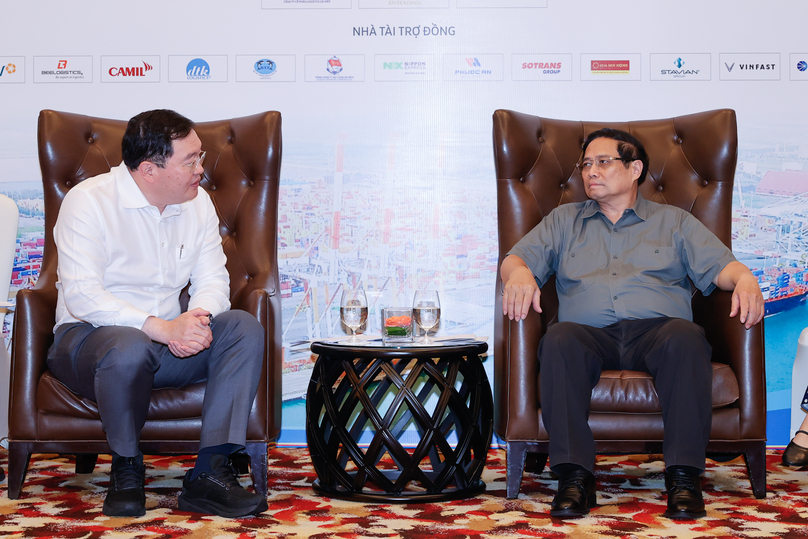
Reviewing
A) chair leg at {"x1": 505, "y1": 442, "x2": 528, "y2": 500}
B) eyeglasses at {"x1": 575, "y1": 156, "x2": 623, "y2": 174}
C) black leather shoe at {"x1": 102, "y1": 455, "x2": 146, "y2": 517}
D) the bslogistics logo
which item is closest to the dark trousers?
chair leg at {"x1": 505, "y1": 442, "x2": 528, "y2": 500}

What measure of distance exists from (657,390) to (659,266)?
20.1 inches

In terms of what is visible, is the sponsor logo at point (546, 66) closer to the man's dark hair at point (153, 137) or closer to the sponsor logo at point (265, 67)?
the sponsor logo at point (265, 67)

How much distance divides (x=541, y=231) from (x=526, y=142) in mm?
332

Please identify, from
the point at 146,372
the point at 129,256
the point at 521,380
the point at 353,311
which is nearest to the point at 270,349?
the point at 353,311

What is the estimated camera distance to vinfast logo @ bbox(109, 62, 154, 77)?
10.3 ft

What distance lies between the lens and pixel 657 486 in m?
2.31

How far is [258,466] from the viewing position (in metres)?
2.11

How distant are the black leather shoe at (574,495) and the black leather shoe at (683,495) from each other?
0.19 metres

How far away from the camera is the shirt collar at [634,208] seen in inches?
98.3

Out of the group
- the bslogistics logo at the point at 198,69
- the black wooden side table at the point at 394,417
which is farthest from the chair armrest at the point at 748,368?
the bslogistics logo at the point at 198,69

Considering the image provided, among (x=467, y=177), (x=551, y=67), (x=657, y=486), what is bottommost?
(x=657, y=486)

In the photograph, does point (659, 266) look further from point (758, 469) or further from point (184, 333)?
point (184, 333)

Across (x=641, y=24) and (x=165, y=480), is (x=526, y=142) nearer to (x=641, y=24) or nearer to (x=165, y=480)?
(x=641, y=24)

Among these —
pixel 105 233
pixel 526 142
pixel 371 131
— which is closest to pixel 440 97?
pixel 371 131
